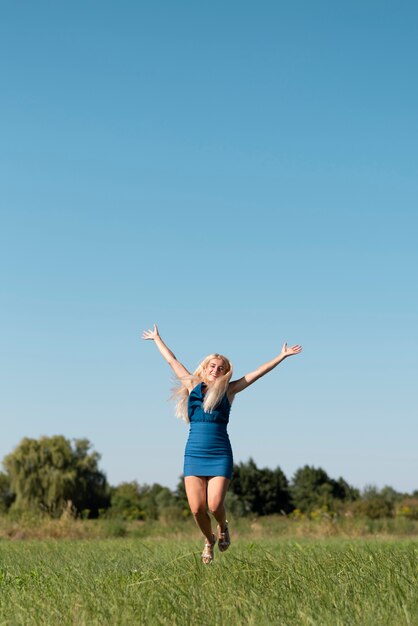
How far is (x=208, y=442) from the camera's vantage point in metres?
9.54

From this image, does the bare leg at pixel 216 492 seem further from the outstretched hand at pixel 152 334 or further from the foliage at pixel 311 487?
the foliage at pixel 311 487

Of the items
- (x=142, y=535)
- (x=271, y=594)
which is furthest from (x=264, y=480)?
(x=271, y=594)

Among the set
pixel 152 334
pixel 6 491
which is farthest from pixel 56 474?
pixel 152 334

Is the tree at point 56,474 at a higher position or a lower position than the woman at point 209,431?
higher

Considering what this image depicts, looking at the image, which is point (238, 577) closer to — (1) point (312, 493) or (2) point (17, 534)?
(2) point (17, 534)

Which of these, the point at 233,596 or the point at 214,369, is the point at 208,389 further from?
the point at 233,596

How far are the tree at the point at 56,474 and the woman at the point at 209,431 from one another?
44.3m

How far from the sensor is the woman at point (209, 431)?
374 inches

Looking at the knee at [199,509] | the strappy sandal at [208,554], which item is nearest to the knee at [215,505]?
the knee at [199,509]

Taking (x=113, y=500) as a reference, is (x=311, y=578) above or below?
below

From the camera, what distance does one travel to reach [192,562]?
29.3ft

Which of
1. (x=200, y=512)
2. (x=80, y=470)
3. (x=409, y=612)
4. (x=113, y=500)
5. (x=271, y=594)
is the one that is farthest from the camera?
(x=80, y=470)

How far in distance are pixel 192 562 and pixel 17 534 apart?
17.5m

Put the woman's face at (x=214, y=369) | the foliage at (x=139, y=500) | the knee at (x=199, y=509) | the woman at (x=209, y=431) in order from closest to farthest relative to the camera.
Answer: the woman at (x=209, y=431) < the knee at (x=199, y=509) < the woman's face at (x=214, y=369) < the foliage at (x=139, y=500)
